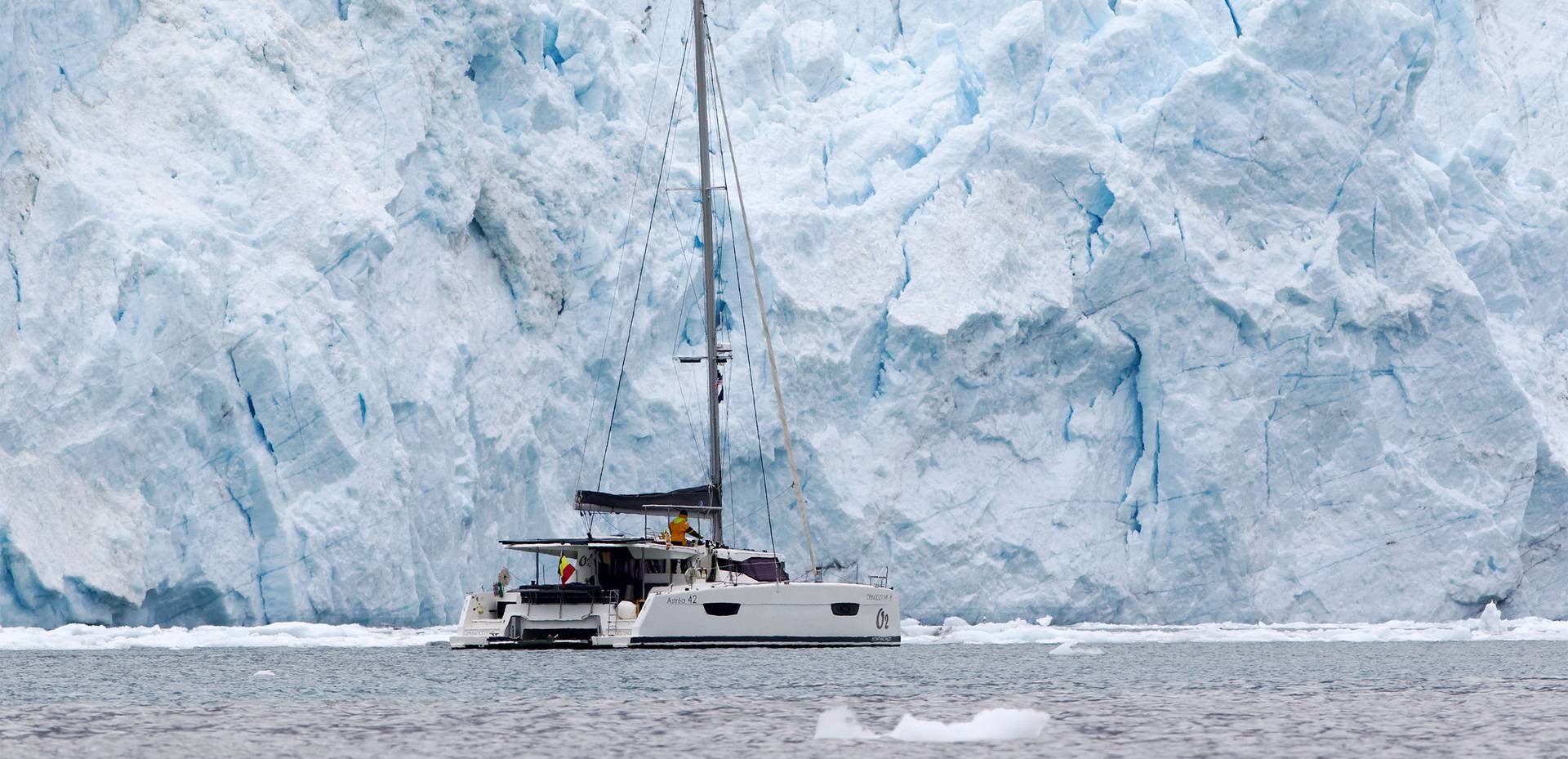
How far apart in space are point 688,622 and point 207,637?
4197mm

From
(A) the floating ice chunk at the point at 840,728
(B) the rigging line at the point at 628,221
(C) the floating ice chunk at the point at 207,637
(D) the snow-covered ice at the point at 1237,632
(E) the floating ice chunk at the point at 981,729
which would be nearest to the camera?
(E) the floating ice chunk at the point at 981,729

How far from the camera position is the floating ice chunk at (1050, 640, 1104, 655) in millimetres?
15273

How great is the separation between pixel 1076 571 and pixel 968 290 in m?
3.46

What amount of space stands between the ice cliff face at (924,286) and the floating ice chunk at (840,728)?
33.9ft

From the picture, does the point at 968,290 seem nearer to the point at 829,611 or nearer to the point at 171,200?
the point at 829,611

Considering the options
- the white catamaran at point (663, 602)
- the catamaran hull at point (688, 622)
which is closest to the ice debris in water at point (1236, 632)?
the white catamaran at point (663, 602)

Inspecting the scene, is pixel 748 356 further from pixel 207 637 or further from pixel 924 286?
pixel 207 637

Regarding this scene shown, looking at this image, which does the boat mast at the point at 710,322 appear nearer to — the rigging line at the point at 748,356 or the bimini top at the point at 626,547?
the bimini top at the point at 626,547

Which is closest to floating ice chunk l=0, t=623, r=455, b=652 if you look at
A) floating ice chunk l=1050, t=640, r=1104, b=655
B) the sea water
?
the sea water

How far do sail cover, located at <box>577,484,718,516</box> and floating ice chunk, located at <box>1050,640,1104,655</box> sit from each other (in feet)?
11.5

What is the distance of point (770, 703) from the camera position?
969cm

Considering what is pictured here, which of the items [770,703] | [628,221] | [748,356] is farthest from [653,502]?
[770,703]

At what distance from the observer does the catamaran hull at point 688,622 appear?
15273mm

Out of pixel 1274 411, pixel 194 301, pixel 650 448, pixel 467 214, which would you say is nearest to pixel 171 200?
pixel 194 301
